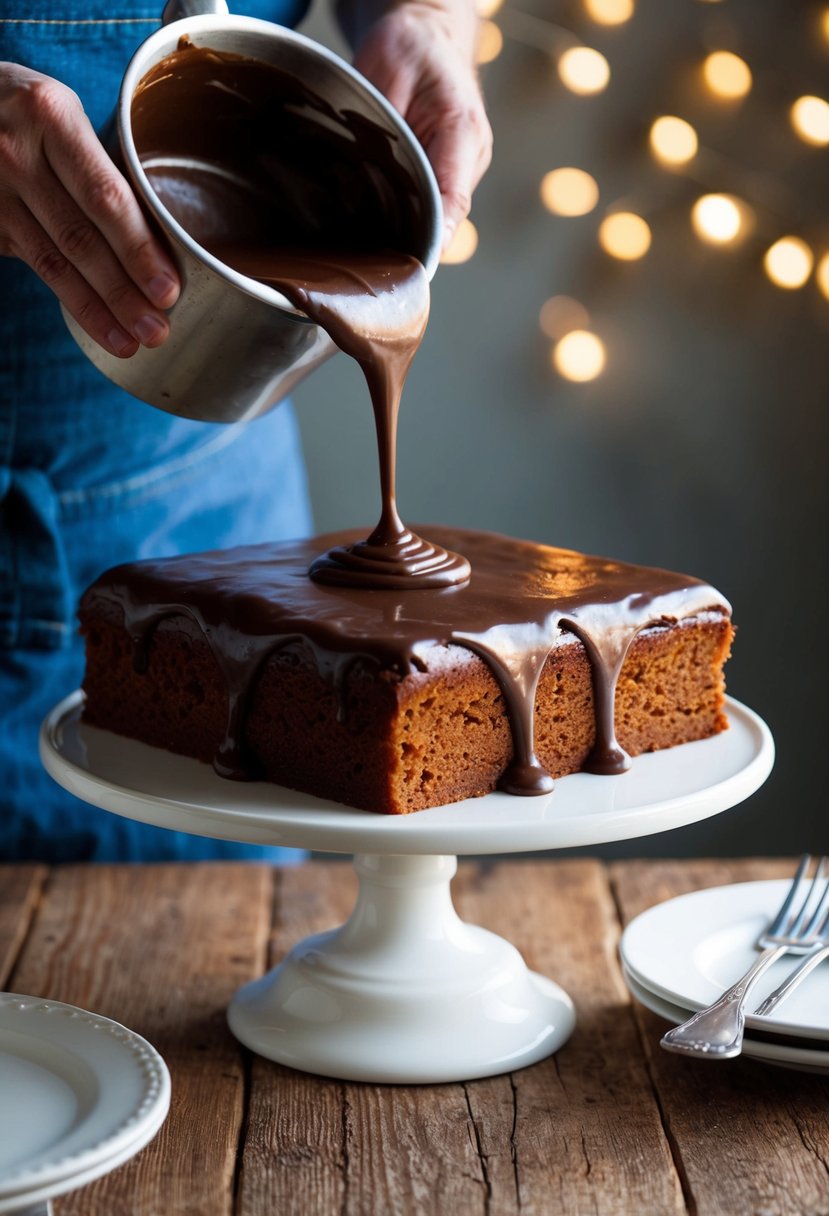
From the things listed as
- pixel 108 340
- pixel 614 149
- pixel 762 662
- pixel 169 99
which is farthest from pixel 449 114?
pixel 762 662

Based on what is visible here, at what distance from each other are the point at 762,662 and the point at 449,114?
5.93ft

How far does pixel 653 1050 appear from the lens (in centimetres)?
117

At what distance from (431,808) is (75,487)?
0.75 m

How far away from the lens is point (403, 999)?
1.15 meters

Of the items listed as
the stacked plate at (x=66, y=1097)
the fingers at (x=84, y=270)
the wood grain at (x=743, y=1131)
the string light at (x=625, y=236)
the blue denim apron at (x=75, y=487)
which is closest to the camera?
the stacked plate at (x=66, y=1097)

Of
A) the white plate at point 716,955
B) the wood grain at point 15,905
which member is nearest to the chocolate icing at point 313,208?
the white plate at point 716,955

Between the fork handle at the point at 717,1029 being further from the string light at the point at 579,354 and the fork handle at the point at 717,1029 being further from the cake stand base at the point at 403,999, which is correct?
the string light at the point at 579,354

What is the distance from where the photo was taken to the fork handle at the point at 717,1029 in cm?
99

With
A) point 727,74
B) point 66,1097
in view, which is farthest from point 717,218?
point 66,1097

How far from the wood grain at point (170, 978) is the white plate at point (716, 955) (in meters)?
0.34

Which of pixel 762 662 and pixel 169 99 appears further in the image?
pixel 762 662

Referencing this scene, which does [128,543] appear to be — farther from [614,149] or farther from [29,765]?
[614,149]

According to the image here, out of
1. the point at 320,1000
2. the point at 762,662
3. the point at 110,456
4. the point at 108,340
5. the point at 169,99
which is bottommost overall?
the point at 762,662

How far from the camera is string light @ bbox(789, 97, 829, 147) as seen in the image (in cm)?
276
